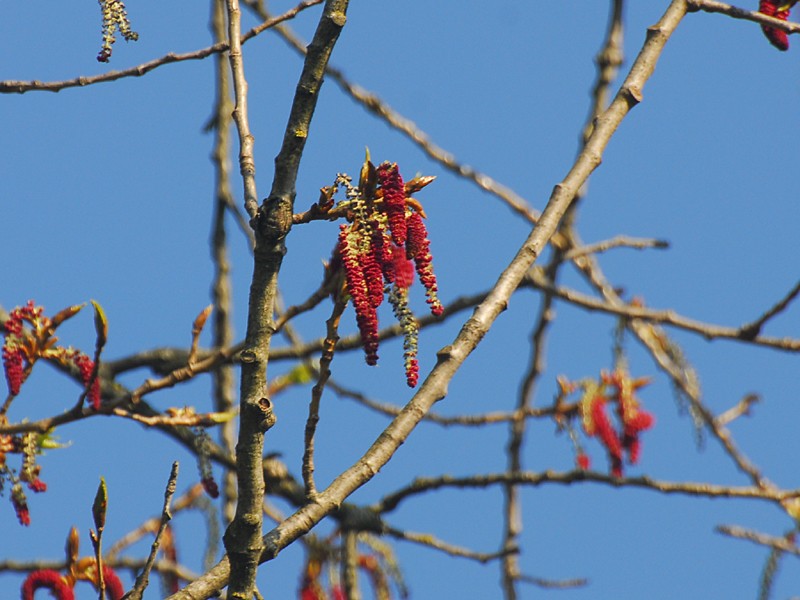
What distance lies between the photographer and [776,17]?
132 inches

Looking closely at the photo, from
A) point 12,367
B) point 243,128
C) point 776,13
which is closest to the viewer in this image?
point 243,128

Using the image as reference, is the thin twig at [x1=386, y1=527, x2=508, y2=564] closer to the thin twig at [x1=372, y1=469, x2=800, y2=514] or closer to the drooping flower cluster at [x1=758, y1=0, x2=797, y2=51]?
the thin twig at [x1=372, y1=469, x2=800, y2=514]

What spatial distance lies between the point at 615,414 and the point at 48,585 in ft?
9.69

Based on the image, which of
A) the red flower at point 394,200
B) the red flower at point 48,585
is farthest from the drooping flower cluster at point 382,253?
the red flower at point 48,585

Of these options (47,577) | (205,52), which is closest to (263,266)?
(205,52)

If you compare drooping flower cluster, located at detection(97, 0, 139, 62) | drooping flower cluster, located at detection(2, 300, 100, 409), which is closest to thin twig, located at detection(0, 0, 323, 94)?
drooping flower cluster, located at detection(97, 0, 139, 62)

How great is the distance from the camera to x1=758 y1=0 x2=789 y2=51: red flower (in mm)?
3254

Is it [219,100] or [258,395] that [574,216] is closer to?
[219,100]

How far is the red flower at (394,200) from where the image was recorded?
2488mm

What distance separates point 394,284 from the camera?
248 centimetres

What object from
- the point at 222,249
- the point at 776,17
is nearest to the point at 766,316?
the point at 776,17

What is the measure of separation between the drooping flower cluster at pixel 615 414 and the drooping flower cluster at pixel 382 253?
296 cm

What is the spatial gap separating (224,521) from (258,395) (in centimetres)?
321

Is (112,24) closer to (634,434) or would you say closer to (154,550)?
(154,550)
